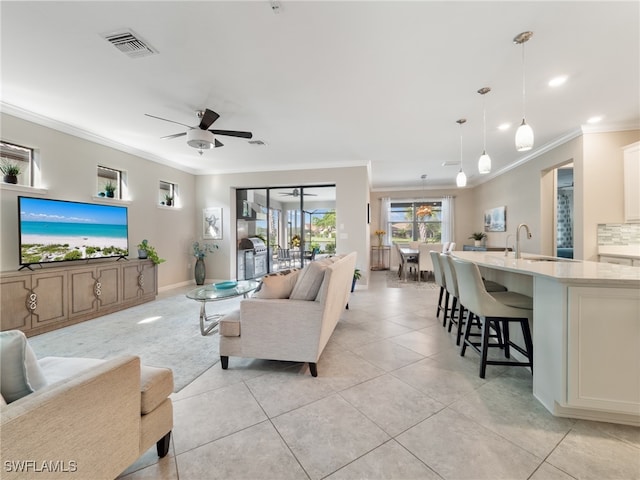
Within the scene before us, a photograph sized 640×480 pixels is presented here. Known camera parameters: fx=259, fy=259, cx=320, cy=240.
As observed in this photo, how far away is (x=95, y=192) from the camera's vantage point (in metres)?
4.11

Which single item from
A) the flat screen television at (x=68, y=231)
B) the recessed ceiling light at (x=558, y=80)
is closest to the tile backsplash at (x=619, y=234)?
the recessed ceiling light at (x=558, y=80)

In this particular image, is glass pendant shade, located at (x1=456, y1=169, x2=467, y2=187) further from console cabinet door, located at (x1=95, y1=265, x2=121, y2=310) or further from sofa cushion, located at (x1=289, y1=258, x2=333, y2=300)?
console cabinet door, located at (x1=95, y1=265, x2=121, y2=310)

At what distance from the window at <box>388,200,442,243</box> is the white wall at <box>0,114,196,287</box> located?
6.34 meters

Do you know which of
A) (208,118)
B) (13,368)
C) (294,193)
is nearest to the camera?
(13,368)

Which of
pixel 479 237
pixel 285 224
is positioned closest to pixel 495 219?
pixel 479 237

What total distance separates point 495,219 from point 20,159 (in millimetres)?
9040

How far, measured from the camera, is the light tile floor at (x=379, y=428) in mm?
1274

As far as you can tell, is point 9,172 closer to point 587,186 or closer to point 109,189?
point 109,189

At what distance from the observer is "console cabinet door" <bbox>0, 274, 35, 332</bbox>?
279 cm

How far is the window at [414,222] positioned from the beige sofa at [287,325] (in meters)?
7.21

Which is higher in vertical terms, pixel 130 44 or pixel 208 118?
pixel 130 44

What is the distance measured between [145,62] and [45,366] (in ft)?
8.32

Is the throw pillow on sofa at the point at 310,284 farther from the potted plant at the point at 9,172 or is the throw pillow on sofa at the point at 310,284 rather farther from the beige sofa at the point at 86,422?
the potted plant at the point at 9,172

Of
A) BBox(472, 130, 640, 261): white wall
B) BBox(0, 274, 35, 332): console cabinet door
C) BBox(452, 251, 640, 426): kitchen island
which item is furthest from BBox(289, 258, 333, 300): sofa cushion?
BBox(472, 130, 640, 261): white wall
